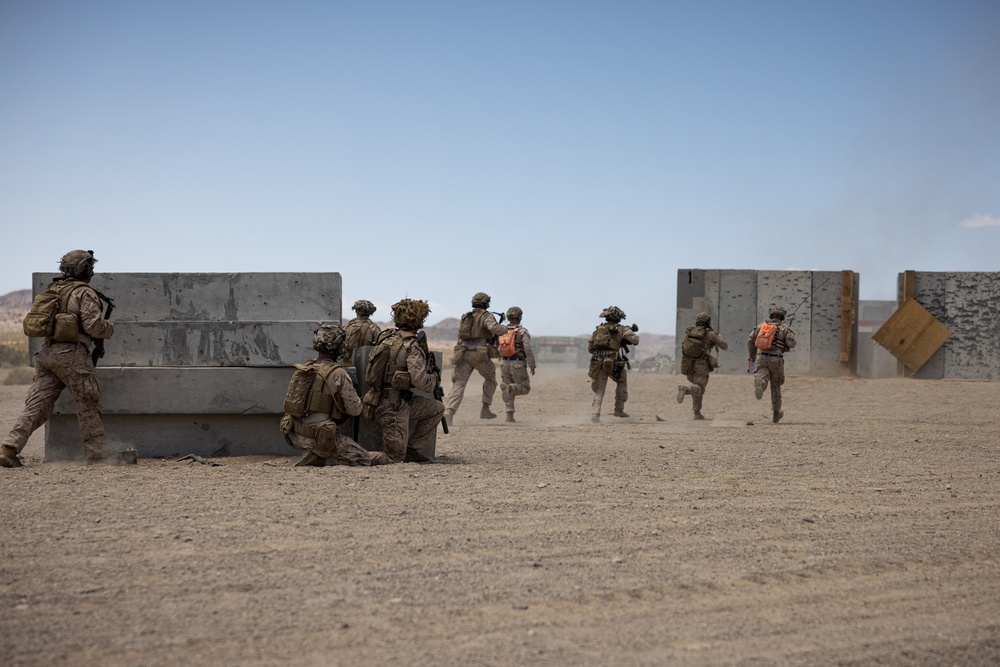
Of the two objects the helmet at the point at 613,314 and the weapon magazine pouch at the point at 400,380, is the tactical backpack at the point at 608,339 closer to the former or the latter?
the helmet at the point at 613,314

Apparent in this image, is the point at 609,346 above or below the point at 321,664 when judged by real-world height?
above

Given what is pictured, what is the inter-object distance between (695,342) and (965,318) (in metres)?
9.84

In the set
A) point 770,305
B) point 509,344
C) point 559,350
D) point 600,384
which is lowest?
point 559,350

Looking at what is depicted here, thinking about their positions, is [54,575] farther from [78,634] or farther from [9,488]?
[9,488]

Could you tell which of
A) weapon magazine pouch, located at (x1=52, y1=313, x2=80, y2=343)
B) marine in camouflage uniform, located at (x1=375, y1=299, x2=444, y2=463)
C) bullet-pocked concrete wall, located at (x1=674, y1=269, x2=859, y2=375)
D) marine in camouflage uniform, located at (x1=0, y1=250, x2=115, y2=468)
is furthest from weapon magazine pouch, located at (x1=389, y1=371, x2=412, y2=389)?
bullet-pocked concrete wall, located at (x1=674, y1=269, x2=859, y2=375)

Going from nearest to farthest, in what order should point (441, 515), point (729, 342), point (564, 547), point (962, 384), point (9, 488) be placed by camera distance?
point (564, 547)
point (441, 515)
point (9, 488)
point (962, 384)
point (729, 342)

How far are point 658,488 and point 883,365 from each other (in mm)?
17884

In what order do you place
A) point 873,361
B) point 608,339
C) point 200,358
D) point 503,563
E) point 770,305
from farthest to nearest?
1. point 873,361
2. point 770,305
3. point 608,339
4. point 200,358
5. point 503,563

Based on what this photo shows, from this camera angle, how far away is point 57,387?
9.31 metres

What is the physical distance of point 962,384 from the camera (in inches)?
827

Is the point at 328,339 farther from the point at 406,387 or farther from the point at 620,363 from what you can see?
the point at 620,363

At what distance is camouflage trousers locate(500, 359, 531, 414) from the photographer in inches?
628

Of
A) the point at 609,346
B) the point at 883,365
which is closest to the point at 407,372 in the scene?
the point at 609,346

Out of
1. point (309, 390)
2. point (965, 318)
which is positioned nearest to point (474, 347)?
point (309, 390)
